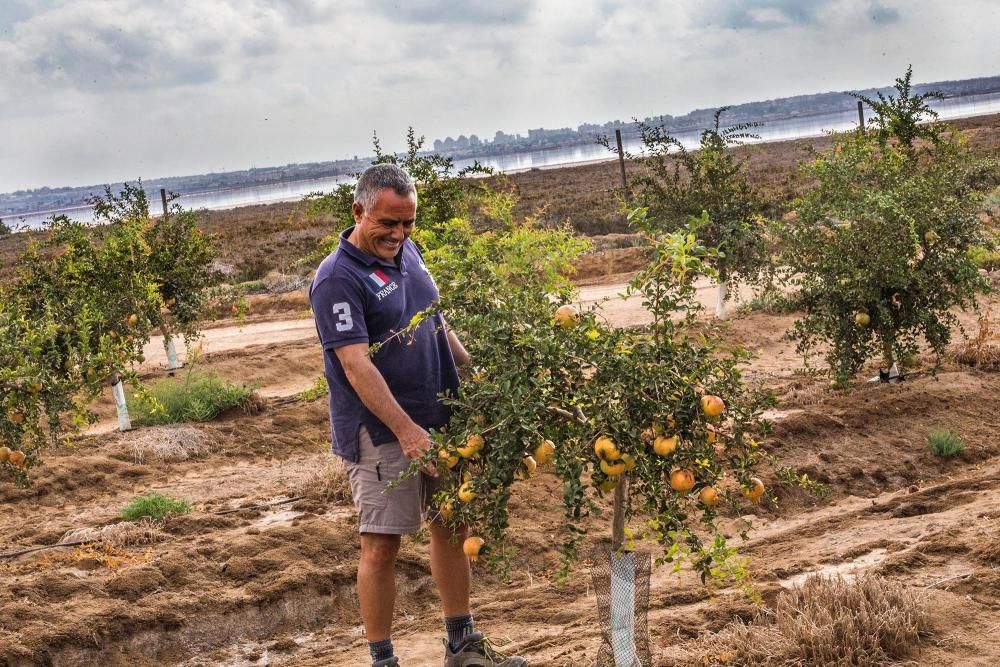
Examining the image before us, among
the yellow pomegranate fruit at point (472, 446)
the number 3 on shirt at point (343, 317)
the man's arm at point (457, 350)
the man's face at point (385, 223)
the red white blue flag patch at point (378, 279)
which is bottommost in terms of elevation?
the yellow pomegranate fruit at point (472, 446)

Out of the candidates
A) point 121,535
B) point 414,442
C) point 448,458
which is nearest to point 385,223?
point 414,442

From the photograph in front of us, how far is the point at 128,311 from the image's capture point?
10.0m

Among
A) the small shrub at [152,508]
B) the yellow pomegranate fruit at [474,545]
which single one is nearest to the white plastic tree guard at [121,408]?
the small shrub at [152,508]

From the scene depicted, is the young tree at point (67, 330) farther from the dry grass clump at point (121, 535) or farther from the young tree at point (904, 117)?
the young tree at point (904, 117)

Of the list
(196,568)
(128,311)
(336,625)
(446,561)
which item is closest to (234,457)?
(128,311)

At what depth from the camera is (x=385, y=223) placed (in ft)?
12.5

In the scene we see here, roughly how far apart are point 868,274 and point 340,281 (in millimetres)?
5496

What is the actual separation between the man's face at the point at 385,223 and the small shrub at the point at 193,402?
21.5ft

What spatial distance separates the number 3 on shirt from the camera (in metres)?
3.73

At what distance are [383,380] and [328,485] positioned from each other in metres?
3.53

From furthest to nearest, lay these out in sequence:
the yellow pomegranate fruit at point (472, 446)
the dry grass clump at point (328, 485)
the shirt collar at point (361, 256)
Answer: the dry grass clump at point (328, 485), the shirt collar at point (361, 256), the yellow pomegranate fruit at point (472, 446)

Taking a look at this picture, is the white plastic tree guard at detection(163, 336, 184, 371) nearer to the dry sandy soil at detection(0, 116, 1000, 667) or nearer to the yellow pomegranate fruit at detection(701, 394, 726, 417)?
the dry sandy soil at detection(0, 116, 1000, 667)

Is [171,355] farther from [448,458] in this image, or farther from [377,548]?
[448,458]

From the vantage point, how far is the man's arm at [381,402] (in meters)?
3.70
